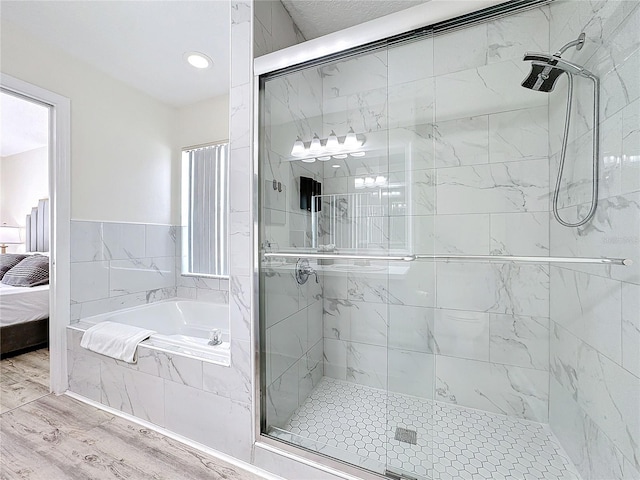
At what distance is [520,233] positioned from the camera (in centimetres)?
172

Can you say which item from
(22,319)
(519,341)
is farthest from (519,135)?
(22,319)

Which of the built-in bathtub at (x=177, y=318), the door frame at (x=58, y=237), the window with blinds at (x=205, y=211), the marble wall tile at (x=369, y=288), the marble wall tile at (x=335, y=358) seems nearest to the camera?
the marble wall tile at (x=369, y=288)

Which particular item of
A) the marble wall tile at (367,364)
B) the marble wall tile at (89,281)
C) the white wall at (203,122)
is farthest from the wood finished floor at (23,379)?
the white wall at (203,122)

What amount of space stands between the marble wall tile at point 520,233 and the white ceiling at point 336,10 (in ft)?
4.76

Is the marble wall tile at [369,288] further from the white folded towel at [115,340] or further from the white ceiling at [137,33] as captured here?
the white ceiling at [137,33]

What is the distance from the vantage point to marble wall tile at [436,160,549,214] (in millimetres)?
1679

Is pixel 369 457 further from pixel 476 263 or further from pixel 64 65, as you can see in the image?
pixel 64 65

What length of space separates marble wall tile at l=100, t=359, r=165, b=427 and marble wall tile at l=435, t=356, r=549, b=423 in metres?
1.72

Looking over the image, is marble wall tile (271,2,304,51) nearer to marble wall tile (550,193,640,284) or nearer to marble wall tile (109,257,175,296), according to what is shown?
marble wall tile (550,193,640,284)

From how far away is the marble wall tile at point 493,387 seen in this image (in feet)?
5.57

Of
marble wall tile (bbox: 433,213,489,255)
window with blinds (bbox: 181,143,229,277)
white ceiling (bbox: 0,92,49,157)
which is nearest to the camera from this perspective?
marble wall tile (bbox: 433,213,489,255)

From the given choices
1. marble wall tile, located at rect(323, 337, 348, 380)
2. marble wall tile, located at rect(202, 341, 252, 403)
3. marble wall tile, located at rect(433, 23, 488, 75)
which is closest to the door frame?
marble wall tile, located at rect(202, 341, 252, 403)

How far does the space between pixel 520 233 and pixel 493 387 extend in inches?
38.3

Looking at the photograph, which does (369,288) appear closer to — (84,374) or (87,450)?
(87,450)
